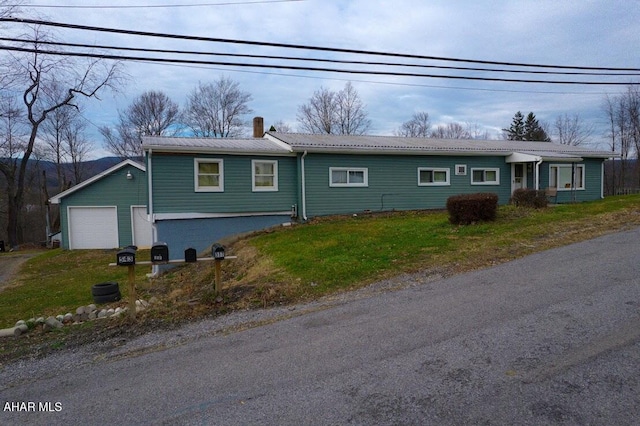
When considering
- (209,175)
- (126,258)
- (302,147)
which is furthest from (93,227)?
(126,258)

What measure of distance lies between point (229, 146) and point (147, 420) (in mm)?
11881

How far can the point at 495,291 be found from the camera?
564 centimetres

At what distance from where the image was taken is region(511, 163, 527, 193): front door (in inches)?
724

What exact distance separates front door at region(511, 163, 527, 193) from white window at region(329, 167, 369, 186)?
749 cm

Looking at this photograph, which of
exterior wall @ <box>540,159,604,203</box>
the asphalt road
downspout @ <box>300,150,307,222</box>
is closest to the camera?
the asphalt road

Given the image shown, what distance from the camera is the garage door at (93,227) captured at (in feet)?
71.5

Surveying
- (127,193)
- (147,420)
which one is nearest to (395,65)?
(147,420)

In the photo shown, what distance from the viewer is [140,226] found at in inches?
860

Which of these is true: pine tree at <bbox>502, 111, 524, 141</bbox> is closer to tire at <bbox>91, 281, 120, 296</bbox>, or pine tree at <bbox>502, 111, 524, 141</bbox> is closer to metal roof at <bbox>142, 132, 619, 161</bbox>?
metal roof at <bbox>142, 132, 619, 161</bbox>

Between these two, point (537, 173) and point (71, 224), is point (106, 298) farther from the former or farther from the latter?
point (537, 173)

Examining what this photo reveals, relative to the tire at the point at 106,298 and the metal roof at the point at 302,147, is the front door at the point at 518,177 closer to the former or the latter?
the metal roof at the point at 302,147

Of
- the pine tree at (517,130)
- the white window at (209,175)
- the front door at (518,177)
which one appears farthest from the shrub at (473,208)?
the pine tree at (517,130)

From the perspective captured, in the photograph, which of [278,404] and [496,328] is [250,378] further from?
[496,328]

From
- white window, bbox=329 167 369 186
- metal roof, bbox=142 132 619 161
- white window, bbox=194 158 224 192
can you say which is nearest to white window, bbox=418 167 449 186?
metal roof, bbox=142 132 619 161
